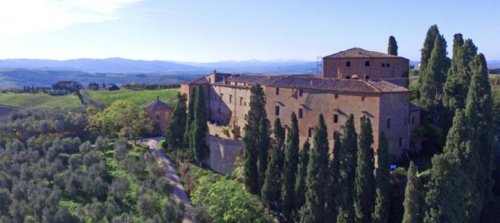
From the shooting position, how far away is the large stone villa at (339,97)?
32.5 metres

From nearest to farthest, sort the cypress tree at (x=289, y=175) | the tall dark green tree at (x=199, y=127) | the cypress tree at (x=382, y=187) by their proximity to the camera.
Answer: the cypress tree at (x=382, y=187), the cypress tree at (x=289, y=175), the tall dark green tree at (x=199, y=127)

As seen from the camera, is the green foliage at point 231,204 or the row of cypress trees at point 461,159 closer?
the row of cypress trees at point 461,159

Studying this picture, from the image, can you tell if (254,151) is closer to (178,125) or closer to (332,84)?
(332,84)

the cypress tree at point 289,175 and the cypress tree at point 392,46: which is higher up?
the cypress tree at point 392,46

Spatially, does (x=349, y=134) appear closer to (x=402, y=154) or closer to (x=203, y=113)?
(x=402, y=154)

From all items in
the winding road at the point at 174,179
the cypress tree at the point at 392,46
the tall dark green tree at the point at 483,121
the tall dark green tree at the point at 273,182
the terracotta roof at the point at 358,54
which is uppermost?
the cypress tree at the point at 392,46

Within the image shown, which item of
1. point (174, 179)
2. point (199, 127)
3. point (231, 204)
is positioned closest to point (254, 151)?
point (231, 204)

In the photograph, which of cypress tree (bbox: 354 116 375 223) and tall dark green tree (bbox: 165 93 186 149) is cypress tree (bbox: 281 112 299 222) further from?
tall dark green tree (bbox: 165 93 186 149)

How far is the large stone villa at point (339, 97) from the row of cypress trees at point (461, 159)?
3345mm

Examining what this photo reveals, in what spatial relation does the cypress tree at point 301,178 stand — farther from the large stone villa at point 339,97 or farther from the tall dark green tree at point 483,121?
the tall dark green tree at point 483,121

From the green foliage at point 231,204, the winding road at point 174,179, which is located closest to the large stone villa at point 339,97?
the winding road at point 174,179

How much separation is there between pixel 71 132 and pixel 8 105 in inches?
940

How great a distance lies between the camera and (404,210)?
2745cm

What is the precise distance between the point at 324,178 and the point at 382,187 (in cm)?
339
